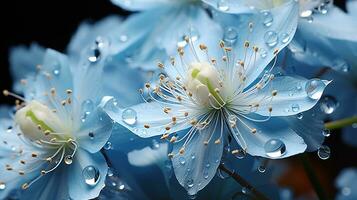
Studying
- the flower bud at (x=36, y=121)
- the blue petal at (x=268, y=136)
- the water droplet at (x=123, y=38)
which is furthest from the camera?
the water droplet at (x=123, y=38)

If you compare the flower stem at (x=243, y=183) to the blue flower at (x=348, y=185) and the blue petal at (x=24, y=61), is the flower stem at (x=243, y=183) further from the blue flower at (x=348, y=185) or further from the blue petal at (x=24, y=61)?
the blue petal at (x=24, y=61)

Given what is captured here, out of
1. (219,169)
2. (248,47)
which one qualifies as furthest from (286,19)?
(219,169)

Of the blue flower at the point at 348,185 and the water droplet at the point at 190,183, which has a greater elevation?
the water droplet at the point at 190,183

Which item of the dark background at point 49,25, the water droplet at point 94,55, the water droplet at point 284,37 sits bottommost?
the dark background at point 49,25

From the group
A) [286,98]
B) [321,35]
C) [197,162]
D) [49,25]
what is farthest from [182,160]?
[49,25]

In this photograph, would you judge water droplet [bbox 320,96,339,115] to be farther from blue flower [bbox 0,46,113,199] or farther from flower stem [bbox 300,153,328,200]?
blue flower [bbox 0,46,113,199]

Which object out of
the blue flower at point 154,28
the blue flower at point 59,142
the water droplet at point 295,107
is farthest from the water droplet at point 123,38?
the water droplet at point 295,107

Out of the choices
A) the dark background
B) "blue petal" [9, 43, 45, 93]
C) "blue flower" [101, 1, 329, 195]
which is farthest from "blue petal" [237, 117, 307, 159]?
the dark background
